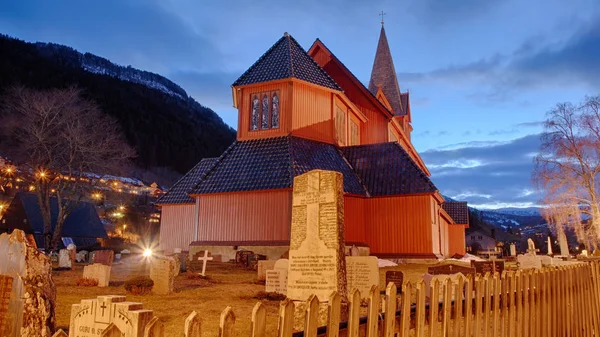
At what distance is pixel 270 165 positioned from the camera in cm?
2462

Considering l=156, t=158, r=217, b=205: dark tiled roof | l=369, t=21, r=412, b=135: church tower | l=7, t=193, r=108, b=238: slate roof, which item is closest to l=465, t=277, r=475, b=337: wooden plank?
l=156, t=158, r=217, b=205: dark tiled roof

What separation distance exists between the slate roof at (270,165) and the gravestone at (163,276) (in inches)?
407

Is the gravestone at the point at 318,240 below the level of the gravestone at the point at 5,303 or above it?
above

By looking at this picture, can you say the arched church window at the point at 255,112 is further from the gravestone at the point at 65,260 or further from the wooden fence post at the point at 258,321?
the wooden fence post at the point at 258,321

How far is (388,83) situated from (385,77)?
854 millimetres

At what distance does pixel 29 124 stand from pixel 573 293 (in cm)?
3492

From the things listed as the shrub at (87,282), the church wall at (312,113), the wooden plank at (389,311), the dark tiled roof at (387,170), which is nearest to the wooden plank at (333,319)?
the wooden plank at (389,311)

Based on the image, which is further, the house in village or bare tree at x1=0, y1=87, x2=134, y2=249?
the house in village

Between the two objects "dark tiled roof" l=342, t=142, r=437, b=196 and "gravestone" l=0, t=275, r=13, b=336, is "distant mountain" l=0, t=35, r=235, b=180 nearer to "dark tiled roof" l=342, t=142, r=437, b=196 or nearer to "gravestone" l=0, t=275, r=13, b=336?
"dark tiled roof" l=342, t=142, r=437, b=196

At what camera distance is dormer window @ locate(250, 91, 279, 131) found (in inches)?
1062

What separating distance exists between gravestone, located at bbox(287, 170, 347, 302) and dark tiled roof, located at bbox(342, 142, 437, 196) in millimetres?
16231

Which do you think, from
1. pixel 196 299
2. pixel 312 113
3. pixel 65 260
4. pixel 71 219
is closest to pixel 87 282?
pixel 196 299

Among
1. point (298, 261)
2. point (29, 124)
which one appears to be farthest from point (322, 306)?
point (29, 124)

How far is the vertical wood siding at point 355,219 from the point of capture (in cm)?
2455
